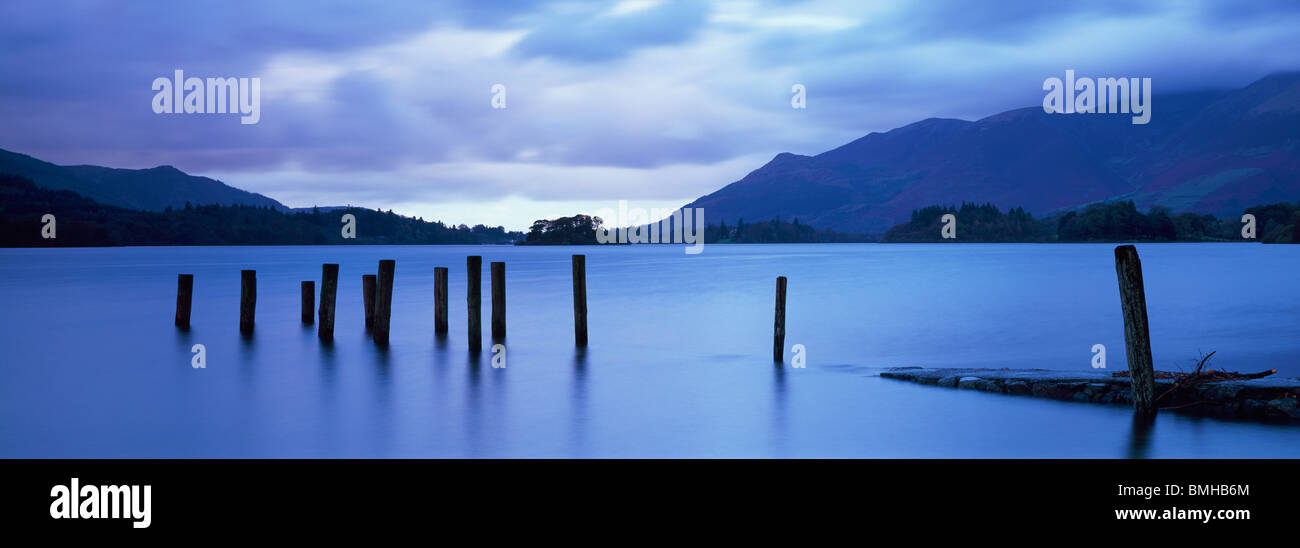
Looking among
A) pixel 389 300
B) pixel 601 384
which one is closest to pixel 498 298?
pixel 389 300

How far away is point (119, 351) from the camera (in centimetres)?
2247

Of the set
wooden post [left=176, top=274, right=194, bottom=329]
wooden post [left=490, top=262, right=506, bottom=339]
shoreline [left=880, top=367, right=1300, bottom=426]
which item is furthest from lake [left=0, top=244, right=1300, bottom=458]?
wooden post [left=490, top=262, right=506, bottom=339]

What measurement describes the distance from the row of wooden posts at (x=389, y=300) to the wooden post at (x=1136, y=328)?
30.8 feet

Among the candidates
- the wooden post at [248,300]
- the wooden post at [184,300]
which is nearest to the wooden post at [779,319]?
the wooden post at [248,300]

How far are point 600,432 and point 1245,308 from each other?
33502 millimetres

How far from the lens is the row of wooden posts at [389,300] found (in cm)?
1855

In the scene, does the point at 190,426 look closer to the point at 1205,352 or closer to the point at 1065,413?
the point at 1065,413

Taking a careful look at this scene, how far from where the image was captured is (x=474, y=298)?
59.7ft

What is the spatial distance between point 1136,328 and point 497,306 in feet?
40.4

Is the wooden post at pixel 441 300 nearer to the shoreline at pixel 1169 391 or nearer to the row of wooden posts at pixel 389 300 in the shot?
the row of wooden posts at pixel 389 300
